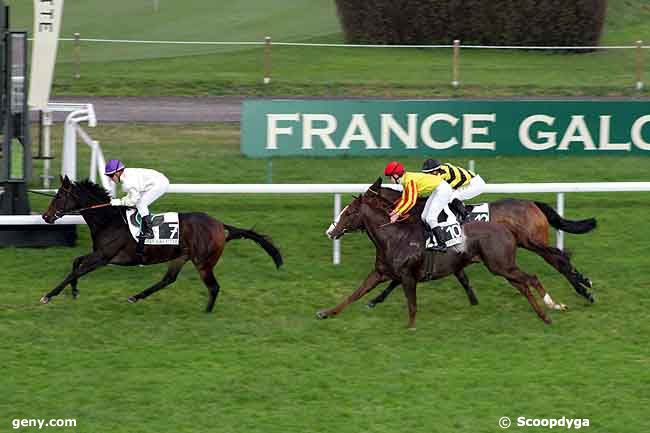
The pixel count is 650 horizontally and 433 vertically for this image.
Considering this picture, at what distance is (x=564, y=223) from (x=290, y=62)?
1245cm

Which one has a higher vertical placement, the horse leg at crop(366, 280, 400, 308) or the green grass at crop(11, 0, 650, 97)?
the green grass at crop(11, 0, 650, 97)

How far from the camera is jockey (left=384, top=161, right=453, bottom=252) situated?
40.6 feet

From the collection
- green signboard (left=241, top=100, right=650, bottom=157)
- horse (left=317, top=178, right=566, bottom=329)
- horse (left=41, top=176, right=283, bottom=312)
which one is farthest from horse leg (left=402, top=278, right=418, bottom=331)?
green signboard (left=241, top=100, right=650, bottom=157)

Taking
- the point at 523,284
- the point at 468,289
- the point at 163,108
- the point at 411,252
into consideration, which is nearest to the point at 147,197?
the point at 411,252

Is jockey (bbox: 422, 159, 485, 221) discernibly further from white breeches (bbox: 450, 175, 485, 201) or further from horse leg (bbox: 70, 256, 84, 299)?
horse leg (bbox: 70, 256, 84, 299)

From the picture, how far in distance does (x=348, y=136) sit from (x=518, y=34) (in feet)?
35.5

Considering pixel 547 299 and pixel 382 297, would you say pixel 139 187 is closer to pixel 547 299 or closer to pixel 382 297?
pixel 382 297

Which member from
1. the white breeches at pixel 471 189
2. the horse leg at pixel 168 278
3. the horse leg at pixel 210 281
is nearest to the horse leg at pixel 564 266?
the white breeches at pixel 471 189

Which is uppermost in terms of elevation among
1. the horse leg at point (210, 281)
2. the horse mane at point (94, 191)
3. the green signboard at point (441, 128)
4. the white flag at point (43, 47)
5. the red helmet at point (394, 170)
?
the white flag at point (43, 47)

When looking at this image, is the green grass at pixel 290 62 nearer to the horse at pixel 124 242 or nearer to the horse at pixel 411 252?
the horse at pixel 124 242

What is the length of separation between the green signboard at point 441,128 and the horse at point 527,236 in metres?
2.94

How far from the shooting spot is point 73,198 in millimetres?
12758

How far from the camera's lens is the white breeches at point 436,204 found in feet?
40.9

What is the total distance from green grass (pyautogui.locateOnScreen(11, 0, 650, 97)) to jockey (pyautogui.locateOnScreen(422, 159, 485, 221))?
29.6 ft
